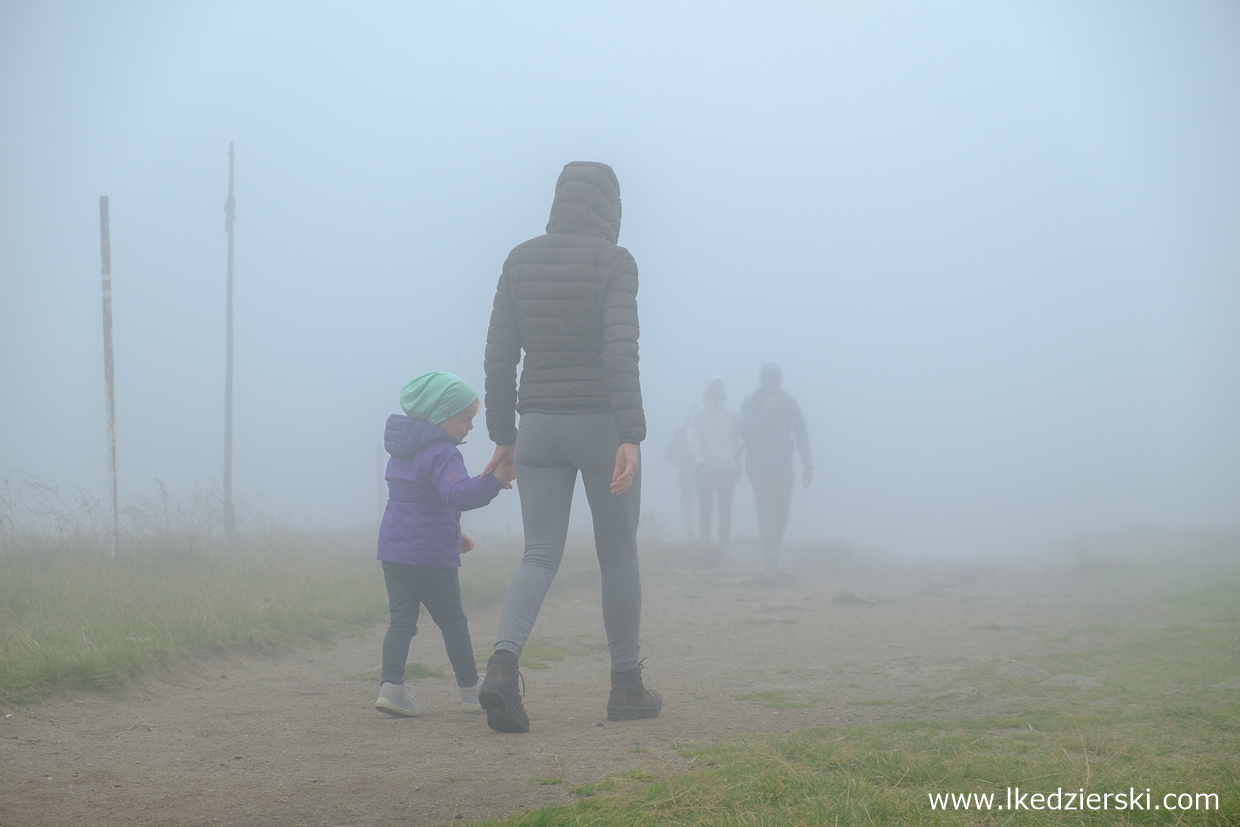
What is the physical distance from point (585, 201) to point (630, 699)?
2201 millimetres

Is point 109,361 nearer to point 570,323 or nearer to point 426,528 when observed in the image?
point 426,528

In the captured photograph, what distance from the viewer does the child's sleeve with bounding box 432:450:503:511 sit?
3.89 metres

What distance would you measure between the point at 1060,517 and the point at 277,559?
107 feet

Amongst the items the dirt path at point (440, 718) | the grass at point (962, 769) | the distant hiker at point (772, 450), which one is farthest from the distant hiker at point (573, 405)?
the distant hiker at point (772, 450)

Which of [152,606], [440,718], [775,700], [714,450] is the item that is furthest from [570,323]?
[714,450]

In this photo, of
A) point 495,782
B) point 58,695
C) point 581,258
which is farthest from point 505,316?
point 58,695

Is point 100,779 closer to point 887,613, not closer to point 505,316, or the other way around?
point 505,316

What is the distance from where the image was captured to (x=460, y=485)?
396 cm

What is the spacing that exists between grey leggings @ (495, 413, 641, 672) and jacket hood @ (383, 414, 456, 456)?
576 millimetres

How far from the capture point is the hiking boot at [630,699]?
Answer: 3.70m

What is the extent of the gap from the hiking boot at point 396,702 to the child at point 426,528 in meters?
0.03

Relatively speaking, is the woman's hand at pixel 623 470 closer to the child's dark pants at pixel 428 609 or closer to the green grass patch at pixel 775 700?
the child's dark pants at pixel 428 609

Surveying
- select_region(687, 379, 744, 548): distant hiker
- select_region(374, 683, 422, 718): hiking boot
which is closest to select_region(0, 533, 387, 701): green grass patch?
select_region(374, 683, 422, 718): hiking boot

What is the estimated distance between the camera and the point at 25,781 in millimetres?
2682
